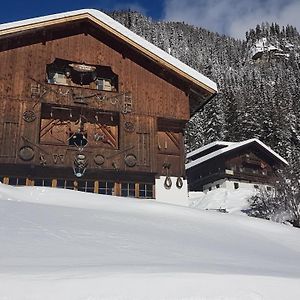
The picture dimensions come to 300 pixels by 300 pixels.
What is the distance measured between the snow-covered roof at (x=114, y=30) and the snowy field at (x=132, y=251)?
10.2m

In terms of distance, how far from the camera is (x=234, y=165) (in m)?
43.0

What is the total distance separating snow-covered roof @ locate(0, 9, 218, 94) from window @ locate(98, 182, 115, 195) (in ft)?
20.1

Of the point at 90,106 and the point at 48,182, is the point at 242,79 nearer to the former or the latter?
the point at 90,106

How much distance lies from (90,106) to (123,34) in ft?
12.1

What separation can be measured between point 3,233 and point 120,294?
2.79 meters

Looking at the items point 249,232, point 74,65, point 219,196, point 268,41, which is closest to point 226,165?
point 219,196

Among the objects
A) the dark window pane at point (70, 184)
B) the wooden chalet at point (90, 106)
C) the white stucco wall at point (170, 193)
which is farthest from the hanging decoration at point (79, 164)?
the white stucco wall at point (170, 193)

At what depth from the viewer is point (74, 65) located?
18891 mm

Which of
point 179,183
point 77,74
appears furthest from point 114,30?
point 179,183

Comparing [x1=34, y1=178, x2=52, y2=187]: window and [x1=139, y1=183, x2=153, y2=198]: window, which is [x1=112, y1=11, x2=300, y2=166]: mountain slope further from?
[x1=34, y1=178, x2=52, y2=187]: window

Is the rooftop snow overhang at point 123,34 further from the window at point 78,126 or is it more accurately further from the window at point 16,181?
the window at point 16,181

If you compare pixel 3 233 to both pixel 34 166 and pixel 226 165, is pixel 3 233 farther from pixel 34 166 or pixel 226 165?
pixel 226 165

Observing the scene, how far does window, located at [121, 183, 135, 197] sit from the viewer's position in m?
18.7

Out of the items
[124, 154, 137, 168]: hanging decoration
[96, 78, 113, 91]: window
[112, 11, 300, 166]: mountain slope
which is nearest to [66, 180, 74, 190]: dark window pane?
[124, 154, 137, 168]: hanging decoration
